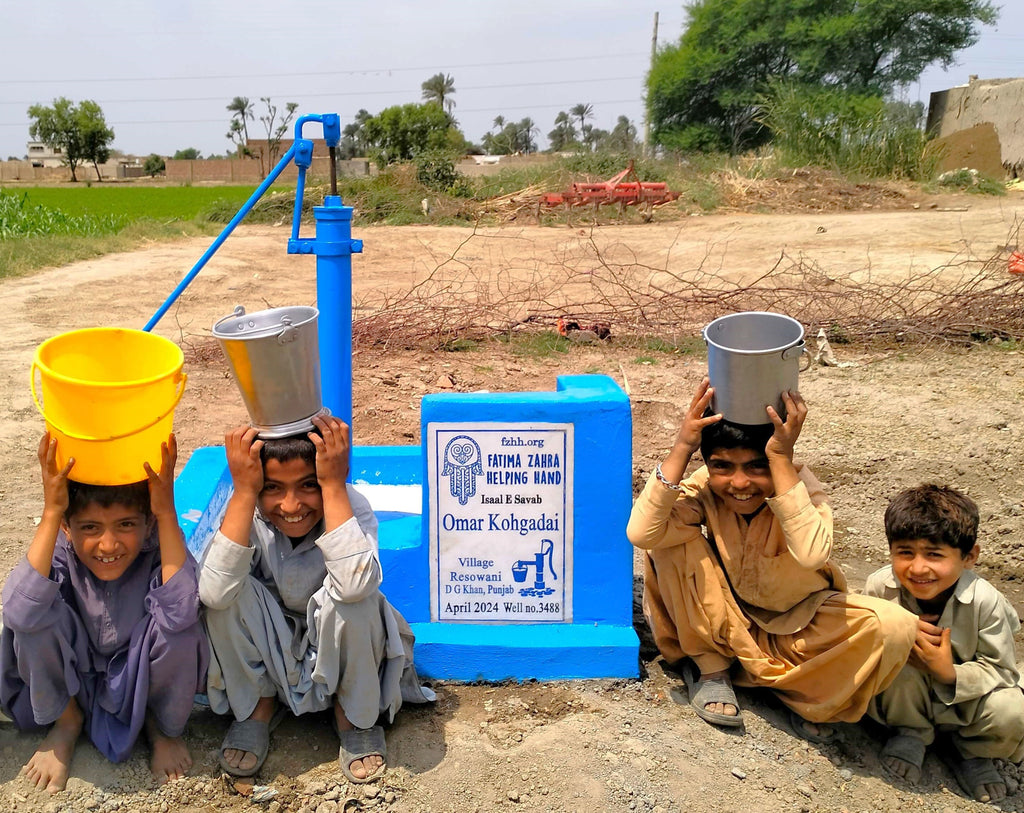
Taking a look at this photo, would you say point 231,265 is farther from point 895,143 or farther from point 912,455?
point 895,143

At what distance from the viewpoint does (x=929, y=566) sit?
246cm

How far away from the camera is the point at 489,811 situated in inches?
85.8

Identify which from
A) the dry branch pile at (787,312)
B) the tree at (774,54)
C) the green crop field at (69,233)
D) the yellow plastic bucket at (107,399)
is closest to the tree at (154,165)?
the tree at (774,54)

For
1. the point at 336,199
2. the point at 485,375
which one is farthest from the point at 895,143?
the point at 336,199

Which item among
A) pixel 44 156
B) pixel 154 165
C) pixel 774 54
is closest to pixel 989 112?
pixel 774 54

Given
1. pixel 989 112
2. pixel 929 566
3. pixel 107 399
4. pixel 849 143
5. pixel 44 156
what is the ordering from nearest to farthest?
pixel 107 399 → pixel 929 566 → pixel 849 143 → pixel 989 112 → pixel 44 156

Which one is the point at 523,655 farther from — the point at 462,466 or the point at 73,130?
the point at 73,130

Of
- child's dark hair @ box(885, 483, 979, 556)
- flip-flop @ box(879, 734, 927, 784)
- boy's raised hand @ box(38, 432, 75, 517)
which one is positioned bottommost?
flip-flop @ box(879, 734, 927, 784)

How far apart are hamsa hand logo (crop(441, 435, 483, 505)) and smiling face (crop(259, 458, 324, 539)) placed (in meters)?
0.48

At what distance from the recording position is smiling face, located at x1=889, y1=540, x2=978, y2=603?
245 cm

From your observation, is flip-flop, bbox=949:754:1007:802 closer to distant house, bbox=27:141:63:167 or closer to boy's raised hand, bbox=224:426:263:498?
boy's raised hand, bbox=224:426:263:498

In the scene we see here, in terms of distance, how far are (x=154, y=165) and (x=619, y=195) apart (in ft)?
176

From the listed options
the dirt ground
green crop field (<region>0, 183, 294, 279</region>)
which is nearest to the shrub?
the dirt ground

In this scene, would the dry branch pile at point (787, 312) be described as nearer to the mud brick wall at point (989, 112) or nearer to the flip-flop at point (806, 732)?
the flip-flop at point (806, 732)
